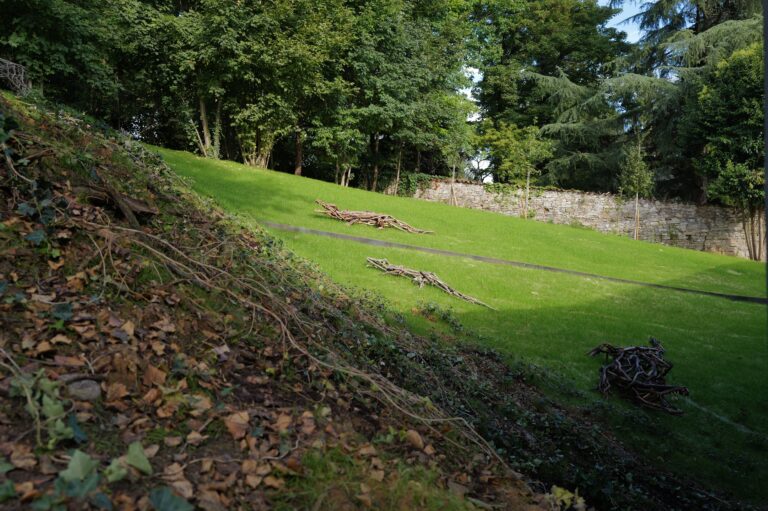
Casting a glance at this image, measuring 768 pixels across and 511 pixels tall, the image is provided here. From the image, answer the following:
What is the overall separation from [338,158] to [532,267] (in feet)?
49.4

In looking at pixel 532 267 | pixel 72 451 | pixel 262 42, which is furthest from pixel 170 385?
pixel 262 42

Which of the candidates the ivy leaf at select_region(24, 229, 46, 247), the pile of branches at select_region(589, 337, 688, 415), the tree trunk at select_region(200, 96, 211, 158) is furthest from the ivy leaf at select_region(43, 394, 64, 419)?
the tree trunk at select_region(200, 96, 211, 158)

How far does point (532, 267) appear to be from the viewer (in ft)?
39.7

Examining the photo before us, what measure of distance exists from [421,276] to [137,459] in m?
7.09

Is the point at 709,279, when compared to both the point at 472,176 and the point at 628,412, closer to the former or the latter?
the point at 628,412

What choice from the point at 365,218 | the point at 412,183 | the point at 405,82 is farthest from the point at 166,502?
the point at 412,183

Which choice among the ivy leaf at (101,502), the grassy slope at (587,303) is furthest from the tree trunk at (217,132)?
the ivy leaf at (101,502)

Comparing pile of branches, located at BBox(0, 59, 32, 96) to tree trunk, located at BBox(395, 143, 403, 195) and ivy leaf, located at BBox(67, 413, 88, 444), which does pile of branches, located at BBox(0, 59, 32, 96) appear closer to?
ivy leaf, located at BBox(67, 413, 88, 444)

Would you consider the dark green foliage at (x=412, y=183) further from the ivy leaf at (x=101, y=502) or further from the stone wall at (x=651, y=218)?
the ivy leaf at (x=101, y=502)

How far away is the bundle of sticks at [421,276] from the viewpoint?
8531 millimetres

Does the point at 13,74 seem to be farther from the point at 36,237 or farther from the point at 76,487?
the point at 76,487

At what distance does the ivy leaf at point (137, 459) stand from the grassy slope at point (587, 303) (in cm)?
467

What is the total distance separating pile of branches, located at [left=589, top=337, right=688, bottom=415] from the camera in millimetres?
5820

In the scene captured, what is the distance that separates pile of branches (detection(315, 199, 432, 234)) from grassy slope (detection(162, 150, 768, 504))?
1.13ft
